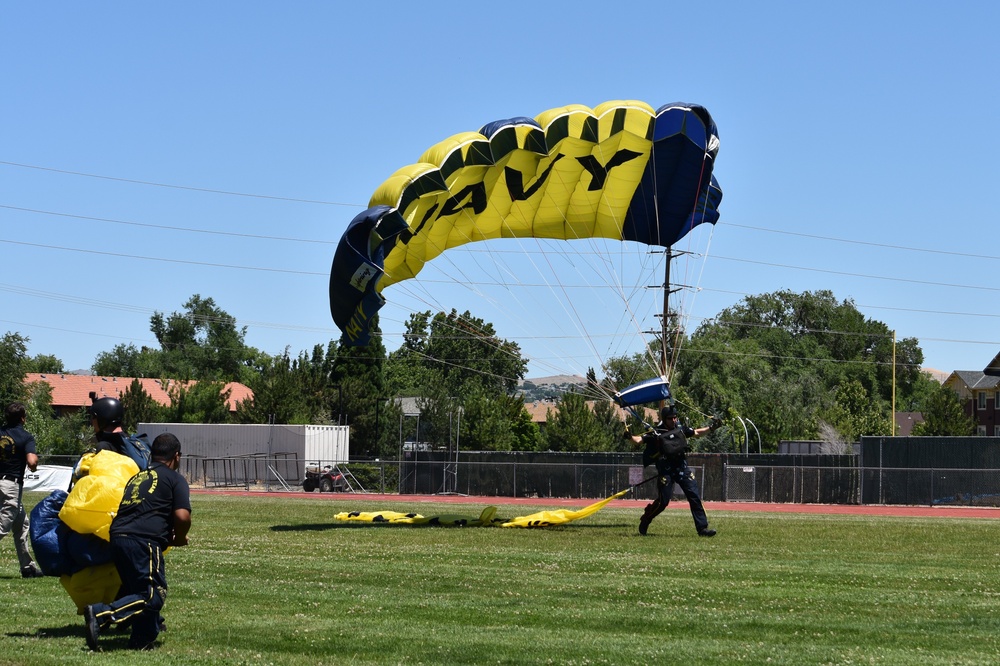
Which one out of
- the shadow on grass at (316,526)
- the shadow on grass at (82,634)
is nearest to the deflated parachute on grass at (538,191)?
the shadow on grass at (316,526)

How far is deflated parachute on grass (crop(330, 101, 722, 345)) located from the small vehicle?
2465cm

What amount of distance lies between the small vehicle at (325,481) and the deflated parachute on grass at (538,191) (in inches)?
971

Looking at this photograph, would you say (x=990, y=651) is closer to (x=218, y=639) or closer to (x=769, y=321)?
(x=218, y=639)

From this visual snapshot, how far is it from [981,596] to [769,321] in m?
118

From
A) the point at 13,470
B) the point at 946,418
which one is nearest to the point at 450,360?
the point at 946,418

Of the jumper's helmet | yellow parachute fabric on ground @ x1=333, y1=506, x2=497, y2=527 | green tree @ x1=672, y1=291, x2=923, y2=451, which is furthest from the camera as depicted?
green tree @ x1=672, y1=291, x2=923, y2=451

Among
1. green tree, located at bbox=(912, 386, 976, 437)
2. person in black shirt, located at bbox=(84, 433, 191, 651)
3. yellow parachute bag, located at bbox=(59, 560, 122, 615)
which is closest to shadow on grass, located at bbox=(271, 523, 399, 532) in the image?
yellow parachute bag, located at bbox=(59, 560, 122, 615)

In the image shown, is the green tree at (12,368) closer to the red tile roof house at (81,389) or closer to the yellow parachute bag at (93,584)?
the red tile roof house at (81,389)

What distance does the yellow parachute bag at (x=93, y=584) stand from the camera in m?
8.18

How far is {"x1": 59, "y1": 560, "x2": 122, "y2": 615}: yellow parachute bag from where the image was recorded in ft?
26.8

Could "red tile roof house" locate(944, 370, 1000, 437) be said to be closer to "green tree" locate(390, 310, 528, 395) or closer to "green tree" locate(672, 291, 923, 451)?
"green tree" locate(672, 291, 923, 451)

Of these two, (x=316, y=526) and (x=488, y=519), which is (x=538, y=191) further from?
(x=316, y=526)

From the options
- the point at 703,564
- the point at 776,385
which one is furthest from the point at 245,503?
the point at 776,385

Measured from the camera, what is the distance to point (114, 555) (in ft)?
25.4
